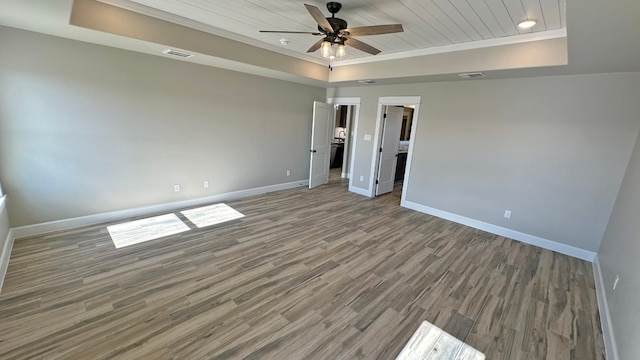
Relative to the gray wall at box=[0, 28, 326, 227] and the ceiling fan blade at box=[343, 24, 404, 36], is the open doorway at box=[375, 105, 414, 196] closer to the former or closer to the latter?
the gray wall at box=[0, 28, 326, 227]

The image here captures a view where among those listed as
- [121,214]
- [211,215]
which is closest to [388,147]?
[211,215]

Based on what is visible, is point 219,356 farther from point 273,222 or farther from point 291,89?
point 291,89

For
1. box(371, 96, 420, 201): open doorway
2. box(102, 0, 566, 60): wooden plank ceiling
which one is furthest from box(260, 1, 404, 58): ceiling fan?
box(371, 96, 420, 201): open doorway

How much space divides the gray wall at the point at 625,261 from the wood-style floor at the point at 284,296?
283 mm

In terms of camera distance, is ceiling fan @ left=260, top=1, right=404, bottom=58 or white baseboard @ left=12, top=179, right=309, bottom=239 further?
white baseboard @ left=12, top=179, right=309, bottom=239

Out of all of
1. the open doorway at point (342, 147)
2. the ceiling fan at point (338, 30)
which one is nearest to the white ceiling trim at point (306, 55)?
the ceiling fan at point (338, 30)

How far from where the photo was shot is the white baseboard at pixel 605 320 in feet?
6.60

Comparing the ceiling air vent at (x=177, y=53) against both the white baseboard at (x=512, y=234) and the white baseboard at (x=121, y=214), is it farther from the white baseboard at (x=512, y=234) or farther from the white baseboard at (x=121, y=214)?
the white baseboard at (x=512, y=234)

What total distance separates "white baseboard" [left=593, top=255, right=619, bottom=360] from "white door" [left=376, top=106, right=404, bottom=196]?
3728 millimetres

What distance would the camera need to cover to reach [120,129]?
12.4ft

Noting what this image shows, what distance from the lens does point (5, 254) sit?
2.79 m

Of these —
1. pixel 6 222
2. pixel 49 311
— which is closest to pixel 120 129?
pixel 6 222

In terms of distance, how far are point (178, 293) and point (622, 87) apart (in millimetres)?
5533

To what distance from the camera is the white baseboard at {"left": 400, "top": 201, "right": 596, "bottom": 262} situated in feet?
12.2
